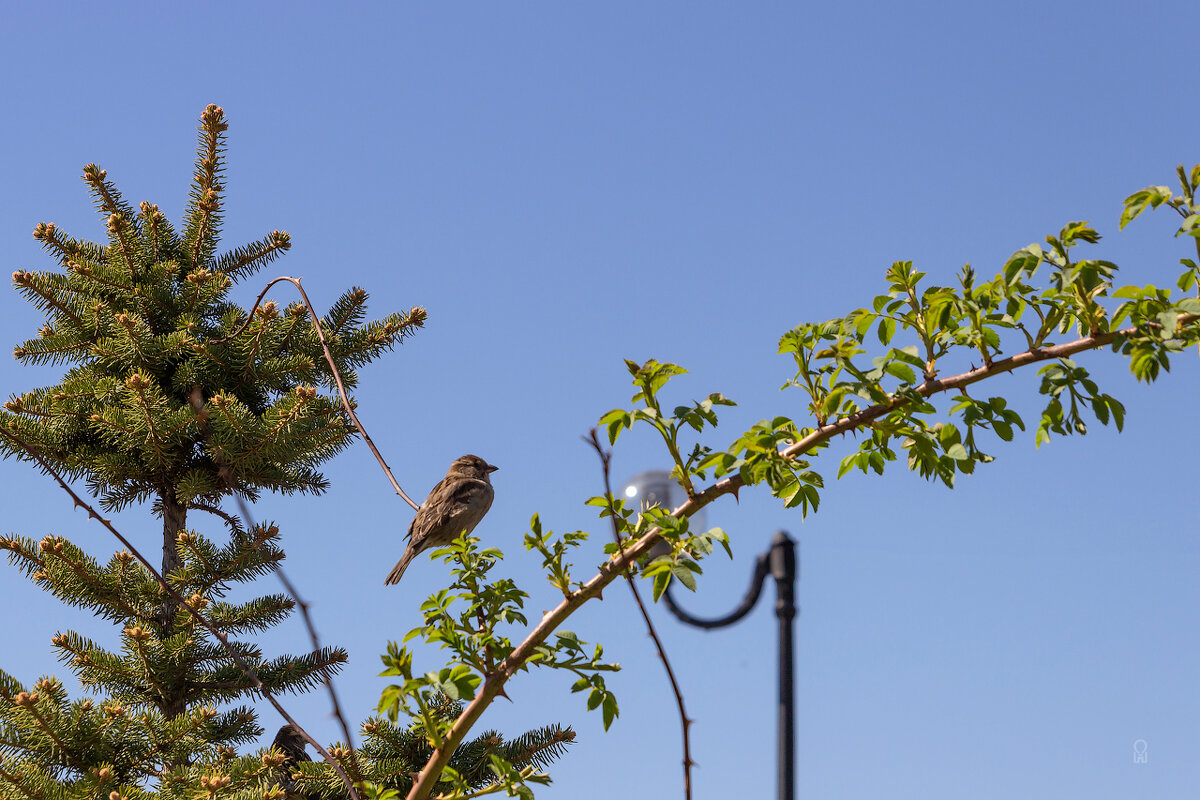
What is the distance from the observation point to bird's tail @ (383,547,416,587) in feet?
13.7

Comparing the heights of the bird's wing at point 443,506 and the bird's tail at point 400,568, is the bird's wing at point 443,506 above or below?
above

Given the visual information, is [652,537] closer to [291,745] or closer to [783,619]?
[783,619]

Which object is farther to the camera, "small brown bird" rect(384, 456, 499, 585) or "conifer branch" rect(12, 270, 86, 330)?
"conifer branch" rect(12, 270, 86, 330)

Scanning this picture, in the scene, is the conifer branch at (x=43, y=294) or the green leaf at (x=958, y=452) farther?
the conifer branch at (x=43, y=294)

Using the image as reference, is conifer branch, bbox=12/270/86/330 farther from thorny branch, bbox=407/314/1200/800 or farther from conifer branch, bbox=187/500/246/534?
thorny branch, bbox=407/314/1200/800

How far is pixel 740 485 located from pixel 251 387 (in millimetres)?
4046

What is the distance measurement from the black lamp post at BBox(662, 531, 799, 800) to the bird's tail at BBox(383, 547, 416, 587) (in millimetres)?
1648

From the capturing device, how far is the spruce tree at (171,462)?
4.49 meters

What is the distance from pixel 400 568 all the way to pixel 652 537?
7.70 feet

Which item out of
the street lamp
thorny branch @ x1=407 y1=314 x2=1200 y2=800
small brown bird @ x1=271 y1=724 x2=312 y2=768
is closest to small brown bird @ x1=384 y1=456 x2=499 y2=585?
the street lamp

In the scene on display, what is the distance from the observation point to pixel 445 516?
13.8 ft

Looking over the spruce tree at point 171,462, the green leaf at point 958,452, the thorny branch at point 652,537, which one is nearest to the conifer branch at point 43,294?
the spruce tree at point 171,462

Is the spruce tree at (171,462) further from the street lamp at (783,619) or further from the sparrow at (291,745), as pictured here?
the street lamp at (783,619)

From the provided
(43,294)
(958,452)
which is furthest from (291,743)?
(958,452)
